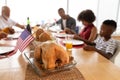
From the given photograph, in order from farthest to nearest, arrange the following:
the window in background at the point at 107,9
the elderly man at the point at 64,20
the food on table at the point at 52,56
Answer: the window in background at the point at 107,9 → the elderly man at the point at 64,20 → the food on table at the point at 52,56

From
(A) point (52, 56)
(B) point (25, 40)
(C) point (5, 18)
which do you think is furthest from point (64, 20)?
(A) point (52, 56)

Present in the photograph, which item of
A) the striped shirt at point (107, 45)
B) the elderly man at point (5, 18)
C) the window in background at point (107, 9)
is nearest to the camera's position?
the striped shirt at point (107, 45)

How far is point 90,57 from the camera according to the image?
4.99 ft

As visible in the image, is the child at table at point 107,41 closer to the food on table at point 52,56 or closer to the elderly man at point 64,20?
the food on table at point 52,56

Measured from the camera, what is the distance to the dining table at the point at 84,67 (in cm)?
114

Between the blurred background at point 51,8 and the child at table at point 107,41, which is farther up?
the blurred background at point 51,8

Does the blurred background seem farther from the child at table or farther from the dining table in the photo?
the dining table

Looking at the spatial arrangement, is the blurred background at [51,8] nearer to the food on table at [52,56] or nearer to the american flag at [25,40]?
the american flag at [25,40]

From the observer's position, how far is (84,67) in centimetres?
129

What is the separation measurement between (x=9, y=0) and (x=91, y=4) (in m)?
2.34

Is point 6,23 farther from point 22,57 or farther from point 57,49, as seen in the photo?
point 57,49

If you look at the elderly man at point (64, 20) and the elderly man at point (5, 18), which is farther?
the elderly man at point (64, 20)

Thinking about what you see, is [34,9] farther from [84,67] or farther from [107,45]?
[84,67]

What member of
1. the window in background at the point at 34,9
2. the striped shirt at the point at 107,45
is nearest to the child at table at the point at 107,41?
the striped shirt at the point at 107,45
